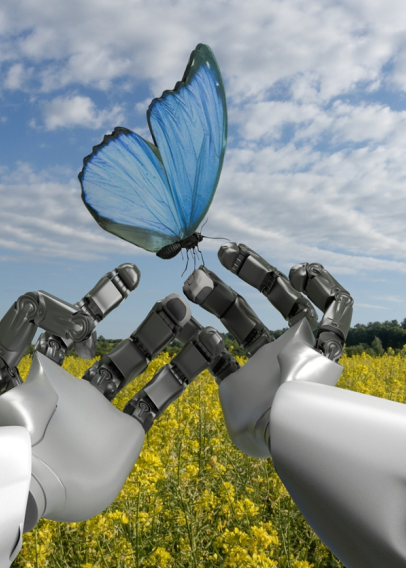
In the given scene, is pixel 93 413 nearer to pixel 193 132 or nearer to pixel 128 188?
pixel 128 188

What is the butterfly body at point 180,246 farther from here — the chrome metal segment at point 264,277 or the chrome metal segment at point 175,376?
the chrome metal segment at point 175,376

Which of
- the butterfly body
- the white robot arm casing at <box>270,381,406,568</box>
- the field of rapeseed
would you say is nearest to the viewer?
the white robot arm casing at <box>270,381,406,568</box>

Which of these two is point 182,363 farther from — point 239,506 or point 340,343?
point 239,506

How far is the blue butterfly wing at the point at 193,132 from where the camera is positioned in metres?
1.36

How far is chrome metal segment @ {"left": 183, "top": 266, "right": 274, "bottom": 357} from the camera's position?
62.2 inches

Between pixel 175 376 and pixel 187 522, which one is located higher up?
pixel 175 376

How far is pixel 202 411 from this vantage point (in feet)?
9.12

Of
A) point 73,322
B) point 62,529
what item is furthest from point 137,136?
point 62,529

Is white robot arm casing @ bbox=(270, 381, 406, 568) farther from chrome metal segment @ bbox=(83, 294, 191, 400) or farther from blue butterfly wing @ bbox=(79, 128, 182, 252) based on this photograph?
blue butterfly wing @ bbox=(79, 128, 182, 252)

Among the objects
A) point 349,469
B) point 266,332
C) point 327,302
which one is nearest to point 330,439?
point 349,469

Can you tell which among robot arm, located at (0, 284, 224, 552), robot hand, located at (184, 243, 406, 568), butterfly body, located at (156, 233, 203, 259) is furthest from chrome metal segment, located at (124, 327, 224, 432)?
butterfly body, located at (156, 233, 203, 259)

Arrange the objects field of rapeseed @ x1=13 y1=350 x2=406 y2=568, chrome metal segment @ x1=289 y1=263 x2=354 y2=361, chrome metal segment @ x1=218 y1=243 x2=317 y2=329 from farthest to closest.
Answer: field of rapeseed @ x1=13 y1=350 x2=406 y2=568, chrome metal segment @ x1=218 y1=243 x2=317 y2=329, chrome metal segment @ x1=289 y1=263 x2=354 y2=361

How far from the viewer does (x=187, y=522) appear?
1.85 metres

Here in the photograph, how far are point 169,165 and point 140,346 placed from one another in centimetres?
56
